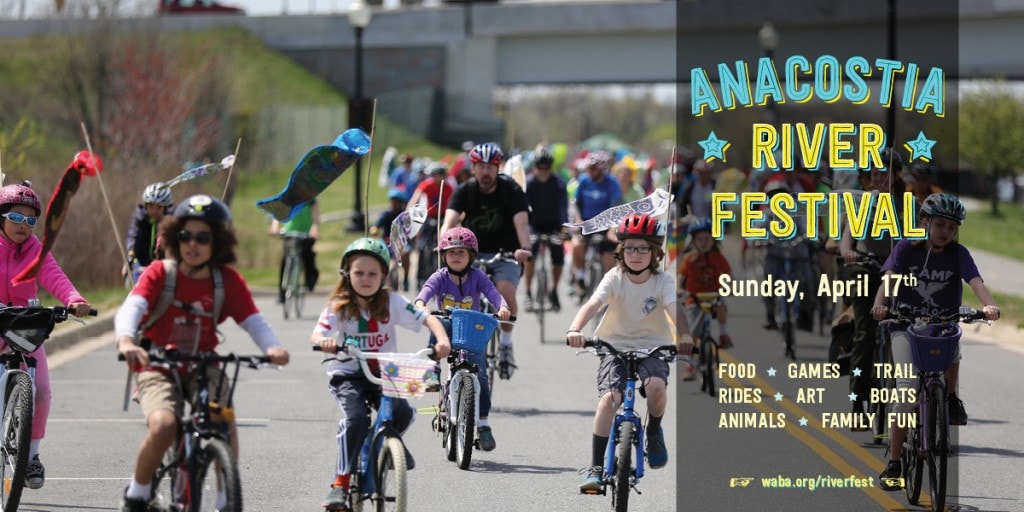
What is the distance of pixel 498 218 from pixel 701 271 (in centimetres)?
247

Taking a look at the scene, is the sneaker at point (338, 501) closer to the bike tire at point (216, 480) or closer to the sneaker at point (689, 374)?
the bike tire at point (216, 480)

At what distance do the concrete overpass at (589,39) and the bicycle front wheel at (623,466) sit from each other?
42.3 meters

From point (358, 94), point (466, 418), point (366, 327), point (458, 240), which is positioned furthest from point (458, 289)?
point (358, 94)

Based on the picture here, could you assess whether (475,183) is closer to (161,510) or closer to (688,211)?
(161,510)

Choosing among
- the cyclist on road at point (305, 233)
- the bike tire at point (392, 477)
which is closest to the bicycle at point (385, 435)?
the bike tire at point (392, 477)

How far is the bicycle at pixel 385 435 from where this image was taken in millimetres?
7934

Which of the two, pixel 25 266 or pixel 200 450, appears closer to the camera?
pixel 200 450

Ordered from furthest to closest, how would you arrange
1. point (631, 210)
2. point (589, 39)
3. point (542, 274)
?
point (589, 39) < point (542, 274) < point (631, 210)

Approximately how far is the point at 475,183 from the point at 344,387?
18.7 ft

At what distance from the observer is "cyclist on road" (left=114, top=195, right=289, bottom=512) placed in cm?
723

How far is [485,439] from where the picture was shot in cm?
1094

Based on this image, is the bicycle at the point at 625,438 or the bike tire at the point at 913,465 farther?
the bike tire at the point at 913,465

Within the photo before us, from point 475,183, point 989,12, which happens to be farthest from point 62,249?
point 989,12

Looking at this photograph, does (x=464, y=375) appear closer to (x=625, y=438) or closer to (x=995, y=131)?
(x=625, y=438)
